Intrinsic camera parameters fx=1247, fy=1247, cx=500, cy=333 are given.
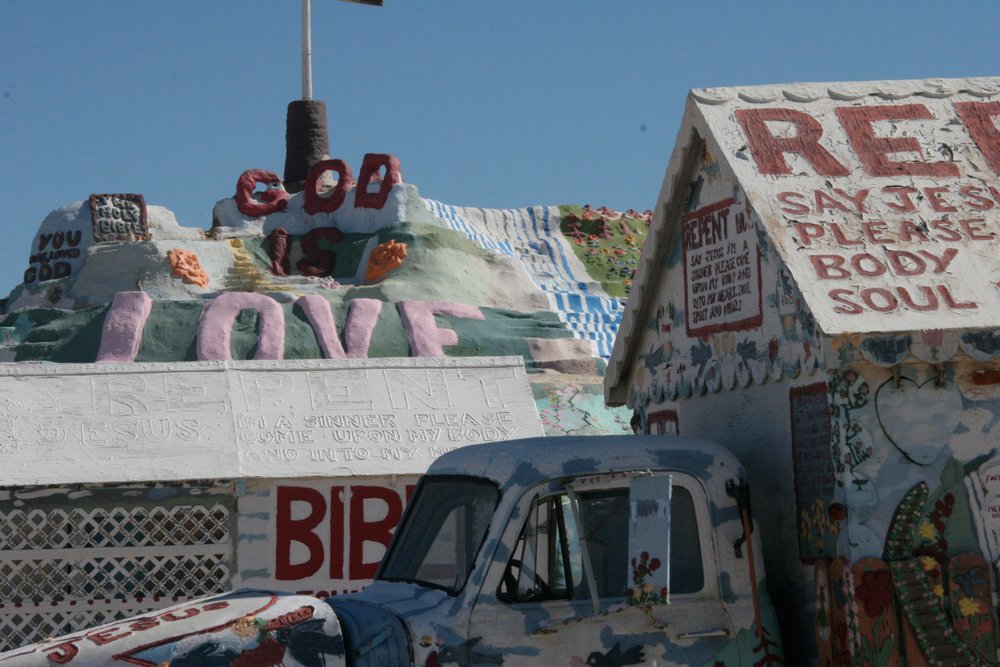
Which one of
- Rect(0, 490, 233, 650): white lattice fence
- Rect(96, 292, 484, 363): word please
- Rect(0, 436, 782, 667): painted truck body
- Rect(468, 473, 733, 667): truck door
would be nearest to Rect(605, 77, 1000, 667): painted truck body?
Rect(0, 436, 782, 667): painted truck body

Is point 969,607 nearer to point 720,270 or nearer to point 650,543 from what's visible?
point 650,543

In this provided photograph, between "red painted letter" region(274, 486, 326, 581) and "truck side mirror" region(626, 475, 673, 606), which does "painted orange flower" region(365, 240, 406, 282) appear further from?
"truck side mirror" region(626, 475, 673, 606)

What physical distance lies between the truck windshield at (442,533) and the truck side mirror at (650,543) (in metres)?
0.53

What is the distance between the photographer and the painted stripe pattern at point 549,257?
27031 millimetres

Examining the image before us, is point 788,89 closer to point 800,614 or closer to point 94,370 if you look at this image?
point 800,614

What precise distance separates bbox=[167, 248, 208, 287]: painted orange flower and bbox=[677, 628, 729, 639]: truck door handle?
75.9 ft

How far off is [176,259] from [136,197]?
3.68 m

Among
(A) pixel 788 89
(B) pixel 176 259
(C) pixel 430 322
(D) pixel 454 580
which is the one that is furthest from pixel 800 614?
(B) pixel 176 259

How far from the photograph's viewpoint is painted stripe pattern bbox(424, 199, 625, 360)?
2703 centimetres

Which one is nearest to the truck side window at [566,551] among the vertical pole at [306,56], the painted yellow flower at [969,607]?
the painted yellow flower at [969,607]

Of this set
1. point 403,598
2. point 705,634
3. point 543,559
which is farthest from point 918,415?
point 403,598

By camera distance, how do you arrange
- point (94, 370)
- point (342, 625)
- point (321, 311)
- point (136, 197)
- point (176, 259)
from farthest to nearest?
point (136, 197), point (176, 259), point (321, 311), point (94, 370), point (342, 625)

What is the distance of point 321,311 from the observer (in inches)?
954

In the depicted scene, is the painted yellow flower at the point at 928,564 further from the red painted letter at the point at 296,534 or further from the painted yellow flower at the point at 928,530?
the red painted letter at the point at 296,534
